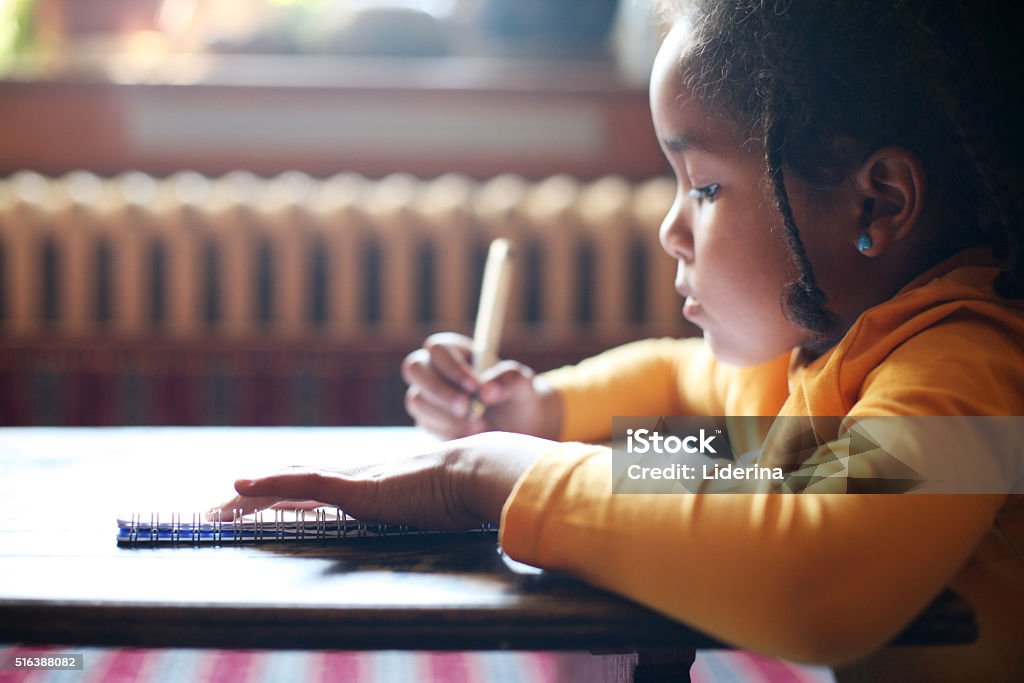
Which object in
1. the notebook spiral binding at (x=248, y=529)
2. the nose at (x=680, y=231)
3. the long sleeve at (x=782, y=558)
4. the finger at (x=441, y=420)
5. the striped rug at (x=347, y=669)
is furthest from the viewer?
the striped rug at (x=347, y=669)

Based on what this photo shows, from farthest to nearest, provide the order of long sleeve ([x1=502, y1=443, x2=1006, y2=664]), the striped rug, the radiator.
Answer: the radiator, the striped rug, long sleeve ([x1=502, y1=443, x2=1006, y2=664])

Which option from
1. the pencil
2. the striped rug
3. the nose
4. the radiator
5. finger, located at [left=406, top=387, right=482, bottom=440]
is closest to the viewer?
the nose

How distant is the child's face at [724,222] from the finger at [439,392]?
0.79ft

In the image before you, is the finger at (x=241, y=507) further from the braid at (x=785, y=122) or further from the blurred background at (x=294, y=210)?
the blurred background at (x=294, y=210)

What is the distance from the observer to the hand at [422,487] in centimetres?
44

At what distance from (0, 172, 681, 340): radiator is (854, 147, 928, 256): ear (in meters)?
1.07

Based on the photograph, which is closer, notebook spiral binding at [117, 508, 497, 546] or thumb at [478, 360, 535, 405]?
notebook spiral binding at [117, 508, 497, 546]

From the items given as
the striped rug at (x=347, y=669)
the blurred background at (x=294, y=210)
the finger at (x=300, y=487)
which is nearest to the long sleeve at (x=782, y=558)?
the finger at (x=300, y=487)

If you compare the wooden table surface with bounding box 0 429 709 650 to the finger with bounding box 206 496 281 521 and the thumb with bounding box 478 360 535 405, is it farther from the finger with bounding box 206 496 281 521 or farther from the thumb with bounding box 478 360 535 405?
the thumb with bounding box 478 360 535 405

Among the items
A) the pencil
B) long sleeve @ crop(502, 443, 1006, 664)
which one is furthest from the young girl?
the pencil

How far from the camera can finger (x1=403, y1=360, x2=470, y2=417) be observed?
75 cm

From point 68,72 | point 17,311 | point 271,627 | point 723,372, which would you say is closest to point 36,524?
point 271,627

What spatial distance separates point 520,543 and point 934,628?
0.54 ft

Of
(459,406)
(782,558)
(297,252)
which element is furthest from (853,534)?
(297,252)
